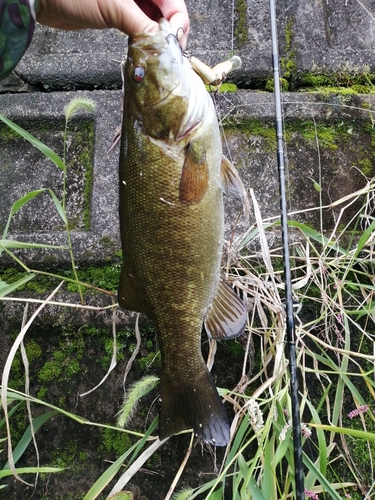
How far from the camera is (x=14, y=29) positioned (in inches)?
64.8

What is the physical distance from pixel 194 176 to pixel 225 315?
0.47 meters

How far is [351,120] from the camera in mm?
2248

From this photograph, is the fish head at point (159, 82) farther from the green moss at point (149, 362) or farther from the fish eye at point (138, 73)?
the green moss at point (149, 362)

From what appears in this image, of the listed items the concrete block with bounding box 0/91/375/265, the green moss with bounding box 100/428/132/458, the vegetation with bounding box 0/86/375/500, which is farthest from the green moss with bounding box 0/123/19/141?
the green moss with bounding box 100/428/132/458

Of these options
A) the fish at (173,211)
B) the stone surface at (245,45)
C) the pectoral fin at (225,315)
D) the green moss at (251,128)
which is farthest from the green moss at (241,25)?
the pectoral fin at (225,315)

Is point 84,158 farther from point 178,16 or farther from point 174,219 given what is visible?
point 174,219

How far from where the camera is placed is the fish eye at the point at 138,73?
1.41 meters

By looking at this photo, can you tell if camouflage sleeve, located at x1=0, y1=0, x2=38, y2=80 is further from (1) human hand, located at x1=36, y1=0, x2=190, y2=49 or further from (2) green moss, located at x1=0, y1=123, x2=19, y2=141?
(2) green moss, located at x1=0, y1=123, x2=19, y2=141

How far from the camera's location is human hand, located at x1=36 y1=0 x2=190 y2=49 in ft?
5.02

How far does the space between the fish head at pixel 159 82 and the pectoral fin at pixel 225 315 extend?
54cm

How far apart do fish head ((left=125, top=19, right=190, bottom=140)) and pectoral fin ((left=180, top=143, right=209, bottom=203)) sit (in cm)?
8

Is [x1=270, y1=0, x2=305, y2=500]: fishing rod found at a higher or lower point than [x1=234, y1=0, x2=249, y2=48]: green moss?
lower

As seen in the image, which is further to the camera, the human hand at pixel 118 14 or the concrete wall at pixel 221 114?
the concrete wall at pixel 221 114

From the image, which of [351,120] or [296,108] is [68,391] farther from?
[351,120]
